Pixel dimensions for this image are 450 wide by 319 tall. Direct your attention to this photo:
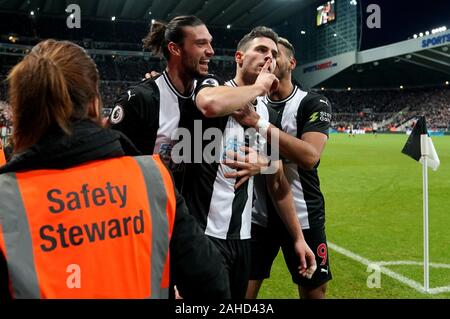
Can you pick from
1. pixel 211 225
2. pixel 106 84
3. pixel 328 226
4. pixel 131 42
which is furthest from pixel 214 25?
→ pixel 211 225

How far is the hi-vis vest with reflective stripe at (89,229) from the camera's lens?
1.23m

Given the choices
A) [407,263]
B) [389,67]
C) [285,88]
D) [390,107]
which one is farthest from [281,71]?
[390,107]

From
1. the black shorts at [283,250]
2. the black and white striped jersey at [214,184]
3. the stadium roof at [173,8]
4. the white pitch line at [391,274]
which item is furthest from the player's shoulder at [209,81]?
the stadium roof at [173,8]

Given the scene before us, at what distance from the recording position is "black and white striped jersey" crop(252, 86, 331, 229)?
3141 mm

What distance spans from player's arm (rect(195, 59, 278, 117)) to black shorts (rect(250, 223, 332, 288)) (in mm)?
1337

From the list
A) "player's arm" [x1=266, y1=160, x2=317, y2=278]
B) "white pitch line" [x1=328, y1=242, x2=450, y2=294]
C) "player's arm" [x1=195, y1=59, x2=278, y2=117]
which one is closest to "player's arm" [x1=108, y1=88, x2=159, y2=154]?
"player's arm" [x1=195, y1=59, x2=278, y2=117]

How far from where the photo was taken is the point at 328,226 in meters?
7.31

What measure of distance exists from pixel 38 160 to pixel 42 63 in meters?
0.28

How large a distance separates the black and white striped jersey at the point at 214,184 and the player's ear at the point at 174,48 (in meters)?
0.25

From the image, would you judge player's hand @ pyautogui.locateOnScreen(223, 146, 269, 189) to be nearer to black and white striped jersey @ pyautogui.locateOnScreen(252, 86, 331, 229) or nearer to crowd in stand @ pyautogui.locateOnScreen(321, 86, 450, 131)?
black and white striped jersey @ pyautogui.locateOnScreen(252, 86, 331, 229)

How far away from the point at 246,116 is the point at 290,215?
0.88 m

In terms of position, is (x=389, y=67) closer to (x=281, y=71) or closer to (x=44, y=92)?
(x=281, y=71)
